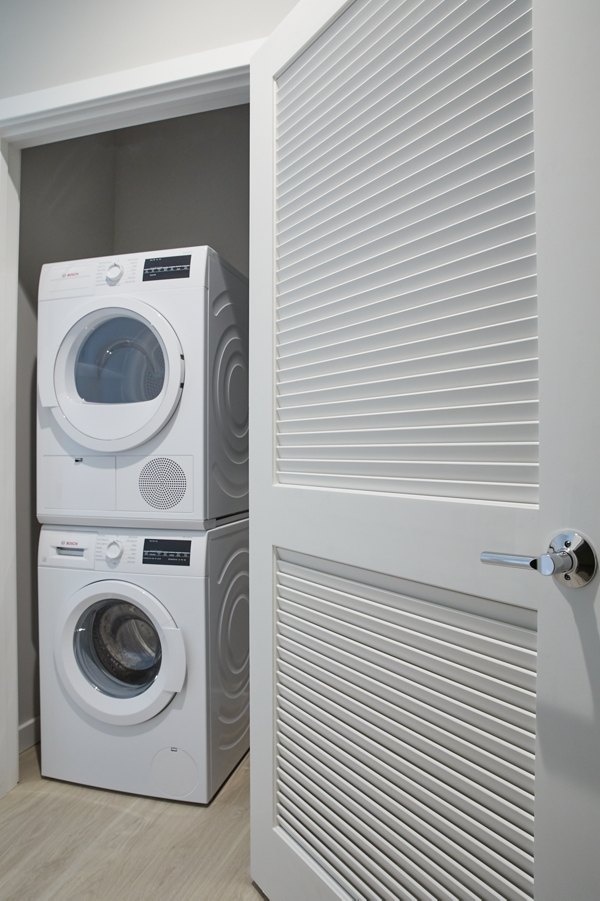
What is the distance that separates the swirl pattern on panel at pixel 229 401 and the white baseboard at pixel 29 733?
1174mm

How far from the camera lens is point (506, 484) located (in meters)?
0.79

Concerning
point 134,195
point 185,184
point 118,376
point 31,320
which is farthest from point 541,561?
point 134,195

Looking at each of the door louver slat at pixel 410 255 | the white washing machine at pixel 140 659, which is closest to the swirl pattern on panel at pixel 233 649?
the white washing machine at pixel 140 659

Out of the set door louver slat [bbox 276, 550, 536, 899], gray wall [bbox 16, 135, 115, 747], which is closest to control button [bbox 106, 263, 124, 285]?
gray wall [bbox 16, 135, 115, 747]

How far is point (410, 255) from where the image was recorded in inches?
37.2

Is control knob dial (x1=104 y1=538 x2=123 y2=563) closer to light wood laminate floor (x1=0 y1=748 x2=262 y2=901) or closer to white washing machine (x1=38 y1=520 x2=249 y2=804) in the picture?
white washing machine (x1=38 y1=520 x2=249 y2=804)

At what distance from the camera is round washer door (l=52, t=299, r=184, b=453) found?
1.70 metres

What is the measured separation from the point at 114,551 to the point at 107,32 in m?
1.56

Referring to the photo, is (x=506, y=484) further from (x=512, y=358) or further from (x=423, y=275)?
(x=423, y=275)

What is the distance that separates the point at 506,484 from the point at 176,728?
1.39m

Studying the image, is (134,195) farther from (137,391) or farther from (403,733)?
(403,733)

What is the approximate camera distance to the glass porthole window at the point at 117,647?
5.97 feet

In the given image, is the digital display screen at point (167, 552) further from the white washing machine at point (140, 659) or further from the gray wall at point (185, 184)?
the gray wall at point (185, 184)

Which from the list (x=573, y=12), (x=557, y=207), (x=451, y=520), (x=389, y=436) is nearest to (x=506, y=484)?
(x=451, y=520)
